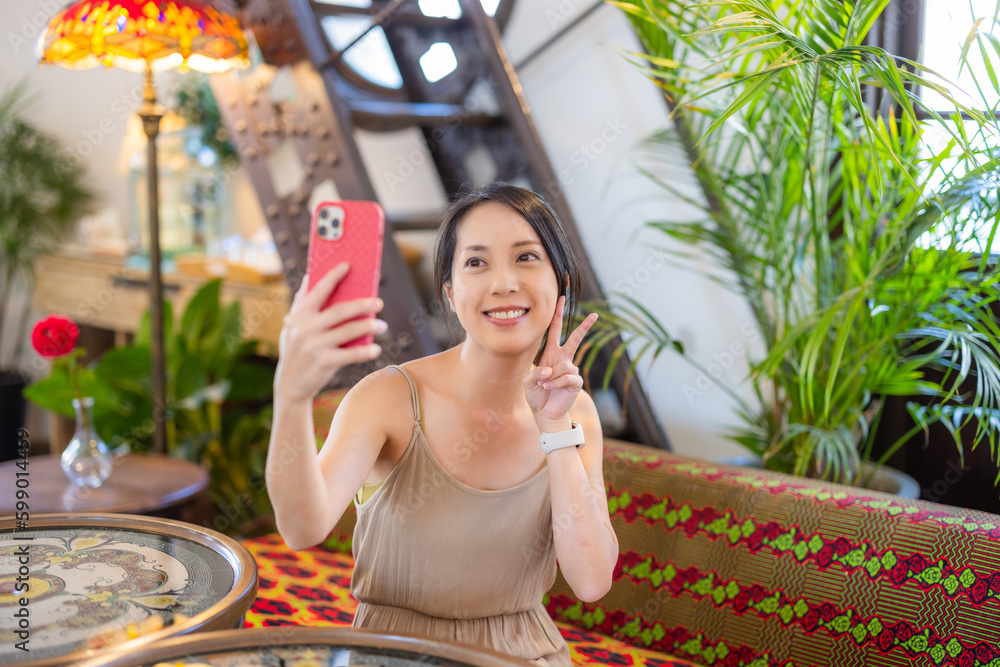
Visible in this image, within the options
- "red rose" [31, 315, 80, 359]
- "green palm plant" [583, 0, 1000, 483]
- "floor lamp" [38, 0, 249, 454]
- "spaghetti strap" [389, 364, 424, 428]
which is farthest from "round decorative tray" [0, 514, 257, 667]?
"floor lamp" [38, 0, 249, 454]

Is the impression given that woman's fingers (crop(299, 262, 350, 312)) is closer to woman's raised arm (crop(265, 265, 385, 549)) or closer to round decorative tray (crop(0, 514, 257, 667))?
woman's raised arm (crop(265, 265, 385, 549))

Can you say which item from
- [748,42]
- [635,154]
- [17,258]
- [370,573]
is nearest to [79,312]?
[17,258]

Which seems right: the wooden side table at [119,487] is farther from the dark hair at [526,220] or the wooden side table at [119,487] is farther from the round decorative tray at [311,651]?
the round decorative tray at [311,651]

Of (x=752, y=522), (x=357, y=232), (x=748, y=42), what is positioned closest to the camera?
(x=357, y=232)

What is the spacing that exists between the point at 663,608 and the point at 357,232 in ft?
4.05

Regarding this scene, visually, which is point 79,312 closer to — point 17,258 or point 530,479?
point 17,258

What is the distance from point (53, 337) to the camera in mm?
2148

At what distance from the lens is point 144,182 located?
4.67 m

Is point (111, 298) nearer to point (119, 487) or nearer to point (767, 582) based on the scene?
point (119, 487)

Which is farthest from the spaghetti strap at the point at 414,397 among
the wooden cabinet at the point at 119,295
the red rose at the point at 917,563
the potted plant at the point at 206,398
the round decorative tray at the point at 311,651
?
the wooden cabinet at the point at 119,295

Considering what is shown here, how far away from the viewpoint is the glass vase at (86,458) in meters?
2.14

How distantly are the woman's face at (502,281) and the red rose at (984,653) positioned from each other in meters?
0.89

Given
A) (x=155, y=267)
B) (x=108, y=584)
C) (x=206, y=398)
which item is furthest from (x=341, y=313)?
(x=206, y=398)

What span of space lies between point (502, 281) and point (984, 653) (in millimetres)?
1003
